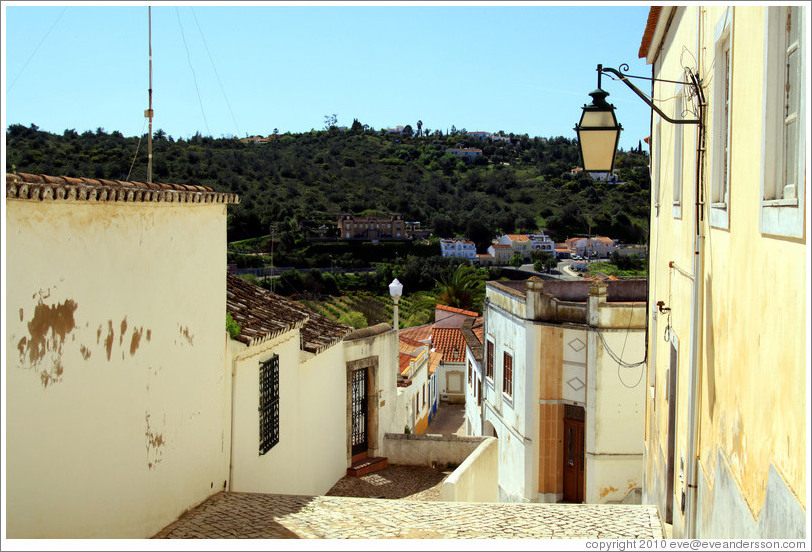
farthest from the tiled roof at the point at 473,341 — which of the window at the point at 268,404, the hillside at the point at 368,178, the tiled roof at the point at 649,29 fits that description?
the hillside at the point at 368,178

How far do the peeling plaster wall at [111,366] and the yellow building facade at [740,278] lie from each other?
14.1 ft

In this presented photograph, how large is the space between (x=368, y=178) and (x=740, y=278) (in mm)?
91856

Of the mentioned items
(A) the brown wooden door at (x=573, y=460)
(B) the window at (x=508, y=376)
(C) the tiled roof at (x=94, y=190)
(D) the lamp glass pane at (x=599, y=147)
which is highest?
(D) the lamp glass pane at (x=599, y=147)

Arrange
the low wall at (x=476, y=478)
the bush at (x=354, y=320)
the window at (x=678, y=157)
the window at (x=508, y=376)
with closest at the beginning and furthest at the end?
the window at (x=678, y=157) → the low wall at (x=476, y=478) → the window at (x=508, y=376) → the bush at (x=354, y=320)

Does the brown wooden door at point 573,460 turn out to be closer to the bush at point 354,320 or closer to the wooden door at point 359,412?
the wooden door at point 359,412

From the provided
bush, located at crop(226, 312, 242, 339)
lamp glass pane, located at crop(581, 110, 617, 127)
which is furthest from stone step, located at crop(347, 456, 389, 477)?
lamp glass pane, located at crop(581, 110, 617, 127)

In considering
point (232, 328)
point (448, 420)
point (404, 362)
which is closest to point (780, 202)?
point (232, 328)

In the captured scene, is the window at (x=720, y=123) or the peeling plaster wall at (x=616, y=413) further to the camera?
the peeling plaster wall at (x=616, y=413)

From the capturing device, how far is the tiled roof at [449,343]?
33656 mm

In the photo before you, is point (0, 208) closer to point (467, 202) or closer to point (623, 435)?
point (623, 435)

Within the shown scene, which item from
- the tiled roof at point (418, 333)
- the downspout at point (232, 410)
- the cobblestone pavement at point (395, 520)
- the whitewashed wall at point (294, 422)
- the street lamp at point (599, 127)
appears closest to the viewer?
the street lamp at point (599, 127)

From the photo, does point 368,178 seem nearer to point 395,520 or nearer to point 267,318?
point 267,318

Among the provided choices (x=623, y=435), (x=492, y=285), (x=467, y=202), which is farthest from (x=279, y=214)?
(x=623, y=435)

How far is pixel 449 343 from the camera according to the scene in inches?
1352
